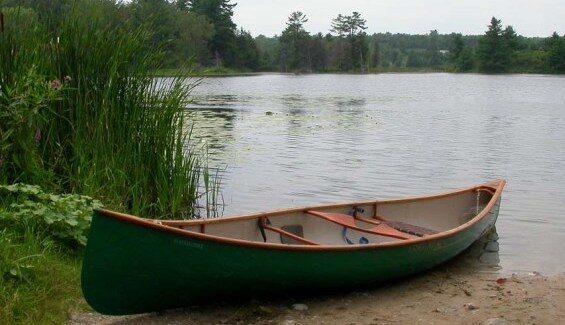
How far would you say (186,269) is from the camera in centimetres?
526

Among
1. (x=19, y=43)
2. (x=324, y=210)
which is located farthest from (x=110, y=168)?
(x=324, y=210)

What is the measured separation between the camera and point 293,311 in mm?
5969

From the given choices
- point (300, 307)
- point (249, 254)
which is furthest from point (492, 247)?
point (249, 254)

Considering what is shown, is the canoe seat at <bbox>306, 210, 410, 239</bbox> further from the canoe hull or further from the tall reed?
the tall reed

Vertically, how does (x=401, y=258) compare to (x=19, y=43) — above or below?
below

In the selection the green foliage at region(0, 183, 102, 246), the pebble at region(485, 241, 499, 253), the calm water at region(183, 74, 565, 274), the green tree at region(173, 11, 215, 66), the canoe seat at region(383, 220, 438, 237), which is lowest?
the pebble at region(485, 241, 499, 253)

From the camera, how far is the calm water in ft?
35.2

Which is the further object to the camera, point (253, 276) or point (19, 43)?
point (19, 43)

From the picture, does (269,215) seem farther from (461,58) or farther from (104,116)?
(461,58)

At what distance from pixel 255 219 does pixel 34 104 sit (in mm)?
2207

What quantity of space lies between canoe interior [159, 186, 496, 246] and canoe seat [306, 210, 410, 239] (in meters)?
0.01

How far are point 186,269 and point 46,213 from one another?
1.51m

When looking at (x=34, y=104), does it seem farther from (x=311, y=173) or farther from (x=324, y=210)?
(x=311, y=173)

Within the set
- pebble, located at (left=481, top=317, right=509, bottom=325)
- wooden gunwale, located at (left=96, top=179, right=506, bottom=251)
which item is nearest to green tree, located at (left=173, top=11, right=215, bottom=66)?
wooden gunwale, located at (left=96, top=179, right=506, bottom=251)
